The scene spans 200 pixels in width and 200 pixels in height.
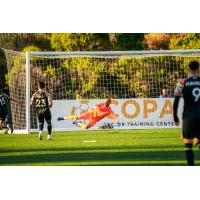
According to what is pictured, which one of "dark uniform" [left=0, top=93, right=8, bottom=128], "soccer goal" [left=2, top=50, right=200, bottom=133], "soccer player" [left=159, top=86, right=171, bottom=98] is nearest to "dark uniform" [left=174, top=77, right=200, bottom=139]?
"dark uniform" [left=0, top=93, right=8, bottom=128]

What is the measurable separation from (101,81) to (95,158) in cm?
1157

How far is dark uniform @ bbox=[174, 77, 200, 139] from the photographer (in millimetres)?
10797

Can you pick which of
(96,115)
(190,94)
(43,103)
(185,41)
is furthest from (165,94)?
(190,94)

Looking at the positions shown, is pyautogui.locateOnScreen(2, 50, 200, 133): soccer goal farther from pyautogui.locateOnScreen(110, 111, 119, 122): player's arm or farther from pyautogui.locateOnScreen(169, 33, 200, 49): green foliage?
pyautogui.locateOnScreen(169, 33, 200, 49): green foliage

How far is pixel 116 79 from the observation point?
25.3 meters

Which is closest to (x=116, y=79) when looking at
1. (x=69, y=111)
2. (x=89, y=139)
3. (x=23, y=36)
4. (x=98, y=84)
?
(x=98, y=84)

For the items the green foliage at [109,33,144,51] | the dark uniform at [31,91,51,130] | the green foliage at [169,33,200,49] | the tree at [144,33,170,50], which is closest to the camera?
the dark uniform at [31,91,51,130]

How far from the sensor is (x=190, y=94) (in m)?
10.9

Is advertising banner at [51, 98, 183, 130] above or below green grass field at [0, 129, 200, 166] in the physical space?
above

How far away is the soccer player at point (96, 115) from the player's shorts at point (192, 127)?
1185 centimetres

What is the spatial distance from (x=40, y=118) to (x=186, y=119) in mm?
8371

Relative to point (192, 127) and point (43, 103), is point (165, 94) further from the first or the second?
point (192, 127)

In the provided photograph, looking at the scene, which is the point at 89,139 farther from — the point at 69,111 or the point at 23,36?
the point at 23,36
